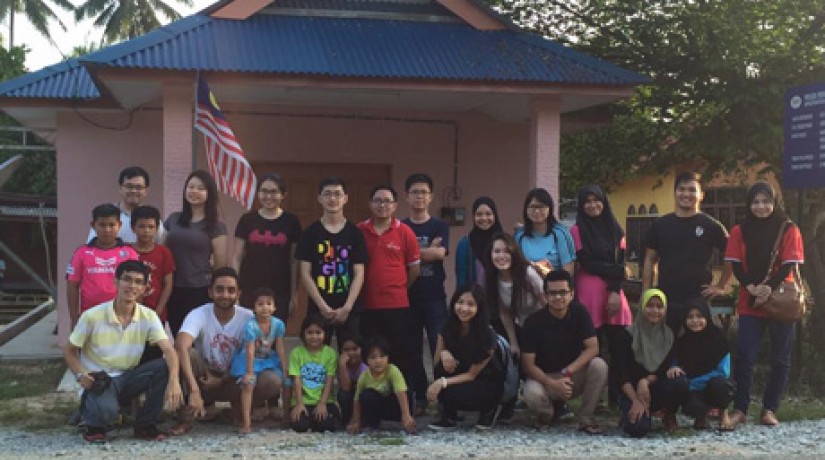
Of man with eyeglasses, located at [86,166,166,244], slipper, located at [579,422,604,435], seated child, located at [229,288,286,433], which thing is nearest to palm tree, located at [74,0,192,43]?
man with eyeglasses, located at [86,166,166,244]

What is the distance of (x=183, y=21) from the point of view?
28.6ft

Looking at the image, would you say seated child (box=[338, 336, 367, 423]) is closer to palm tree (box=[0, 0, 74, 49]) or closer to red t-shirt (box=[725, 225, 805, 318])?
red t-shirt (box=[725, 225, 805, 318])

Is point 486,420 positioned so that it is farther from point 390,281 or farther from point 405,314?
point 390,281

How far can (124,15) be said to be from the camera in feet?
130

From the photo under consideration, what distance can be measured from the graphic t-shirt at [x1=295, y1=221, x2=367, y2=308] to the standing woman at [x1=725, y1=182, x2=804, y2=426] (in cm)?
282

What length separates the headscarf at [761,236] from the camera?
6.16 m

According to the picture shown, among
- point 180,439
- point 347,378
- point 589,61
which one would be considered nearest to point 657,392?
point 347,378

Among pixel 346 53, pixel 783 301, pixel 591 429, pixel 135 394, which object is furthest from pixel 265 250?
pixel 783 301

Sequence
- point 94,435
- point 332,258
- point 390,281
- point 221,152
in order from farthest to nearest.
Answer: point 221,152 < point 390,281 < point 332,258 < point 94,435

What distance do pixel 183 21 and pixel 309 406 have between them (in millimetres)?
4776

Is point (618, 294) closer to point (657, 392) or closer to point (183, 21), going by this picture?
point (657, 392)

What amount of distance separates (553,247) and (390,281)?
4.07ft

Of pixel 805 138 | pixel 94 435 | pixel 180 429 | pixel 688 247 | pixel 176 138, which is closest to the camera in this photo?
pixel 94 435

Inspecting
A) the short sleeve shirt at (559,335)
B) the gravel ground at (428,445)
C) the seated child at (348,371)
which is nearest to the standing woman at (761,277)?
the gravel ground at (428,445)
